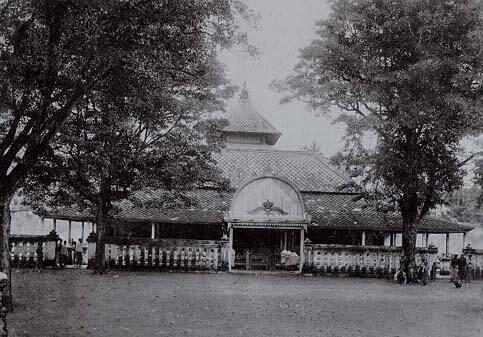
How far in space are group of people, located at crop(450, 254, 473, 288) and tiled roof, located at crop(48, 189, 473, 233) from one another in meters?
2.84

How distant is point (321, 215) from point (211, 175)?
7479mm

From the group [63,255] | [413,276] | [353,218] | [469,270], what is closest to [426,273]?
[413,276]

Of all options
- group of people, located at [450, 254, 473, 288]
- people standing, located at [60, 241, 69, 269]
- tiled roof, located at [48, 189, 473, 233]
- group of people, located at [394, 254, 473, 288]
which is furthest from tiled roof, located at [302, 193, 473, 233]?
people standing, located at [60, 241, 69, 269]

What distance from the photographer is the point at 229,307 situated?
13773 millimetres

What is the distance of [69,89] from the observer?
41.4ft

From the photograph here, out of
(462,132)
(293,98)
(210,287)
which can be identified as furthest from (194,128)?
(462,132)

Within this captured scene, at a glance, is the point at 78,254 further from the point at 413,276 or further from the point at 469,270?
the point at 469,270

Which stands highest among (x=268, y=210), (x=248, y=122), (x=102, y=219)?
(x=248, y=122)

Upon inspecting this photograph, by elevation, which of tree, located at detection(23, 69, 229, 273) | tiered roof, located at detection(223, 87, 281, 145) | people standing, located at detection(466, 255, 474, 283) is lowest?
people standing, located at detection(466, 255, 474, 283)

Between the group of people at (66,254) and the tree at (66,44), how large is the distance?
44.6 feet

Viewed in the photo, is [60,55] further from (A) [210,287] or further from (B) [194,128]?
(B) [194,128]

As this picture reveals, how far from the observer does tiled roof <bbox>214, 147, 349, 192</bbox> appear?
32906 millimetres

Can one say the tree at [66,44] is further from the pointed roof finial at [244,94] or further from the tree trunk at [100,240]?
the pointed roof finial at [244,94]

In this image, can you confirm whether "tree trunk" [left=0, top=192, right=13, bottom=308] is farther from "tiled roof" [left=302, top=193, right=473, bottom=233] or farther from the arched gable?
"tiled roof" [left=302, top=193, right=473, bottom=233]
